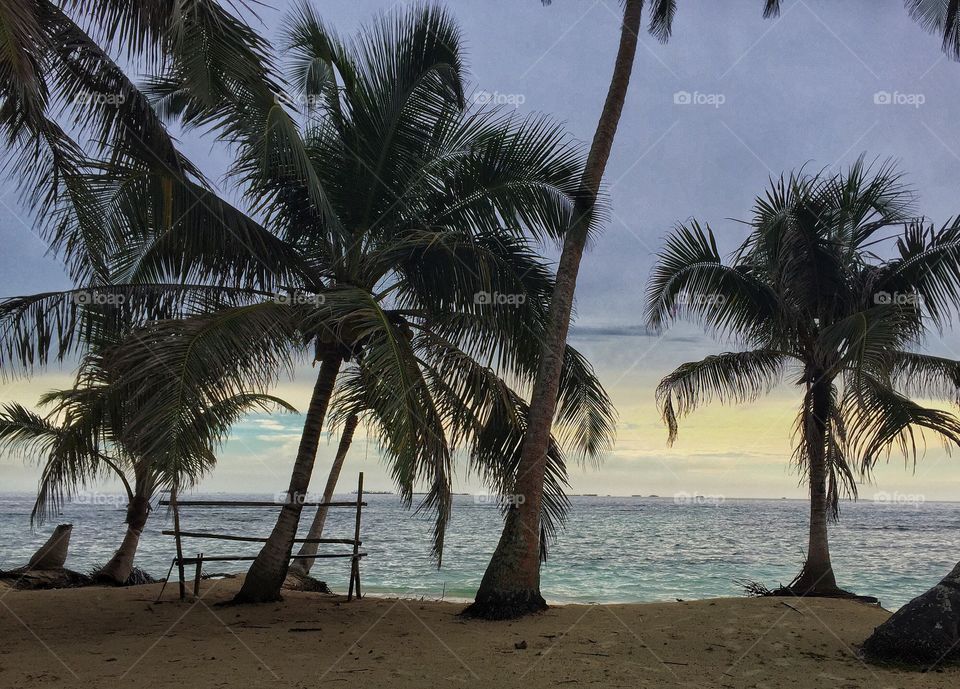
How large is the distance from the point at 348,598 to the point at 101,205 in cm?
638

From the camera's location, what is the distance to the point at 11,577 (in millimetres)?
14297

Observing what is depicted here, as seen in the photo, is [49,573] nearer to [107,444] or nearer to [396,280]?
[107,444]

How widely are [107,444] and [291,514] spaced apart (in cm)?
647

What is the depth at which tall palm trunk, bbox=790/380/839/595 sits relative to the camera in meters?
11.8

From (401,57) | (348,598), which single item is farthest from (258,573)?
(401,57)

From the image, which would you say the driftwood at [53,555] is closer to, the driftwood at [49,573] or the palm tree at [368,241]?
the driftwood at [49,573]

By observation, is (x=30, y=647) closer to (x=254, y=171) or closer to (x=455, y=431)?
(x=455, y=431)

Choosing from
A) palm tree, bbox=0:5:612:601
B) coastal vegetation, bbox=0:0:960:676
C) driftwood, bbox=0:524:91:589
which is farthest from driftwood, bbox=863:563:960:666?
driftwood, bbox=0:524:91:589

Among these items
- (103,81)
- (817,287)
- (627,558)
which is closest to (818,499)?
(817,287)

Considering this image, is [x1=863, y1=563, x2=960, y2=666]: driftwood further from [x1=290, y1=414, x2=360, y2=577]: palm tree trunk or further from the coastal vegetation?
[x1=290, y1=414, x2=360, y2=577]: palm tree trunk

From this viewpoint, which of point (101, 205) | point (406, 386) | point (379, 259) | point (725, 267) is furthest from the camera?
point (725, 267)

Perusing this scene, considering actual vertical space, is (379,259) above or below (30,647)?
above

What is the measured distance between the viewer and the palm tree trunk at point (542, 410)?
9211mm

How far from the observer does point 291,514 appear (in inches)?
393
